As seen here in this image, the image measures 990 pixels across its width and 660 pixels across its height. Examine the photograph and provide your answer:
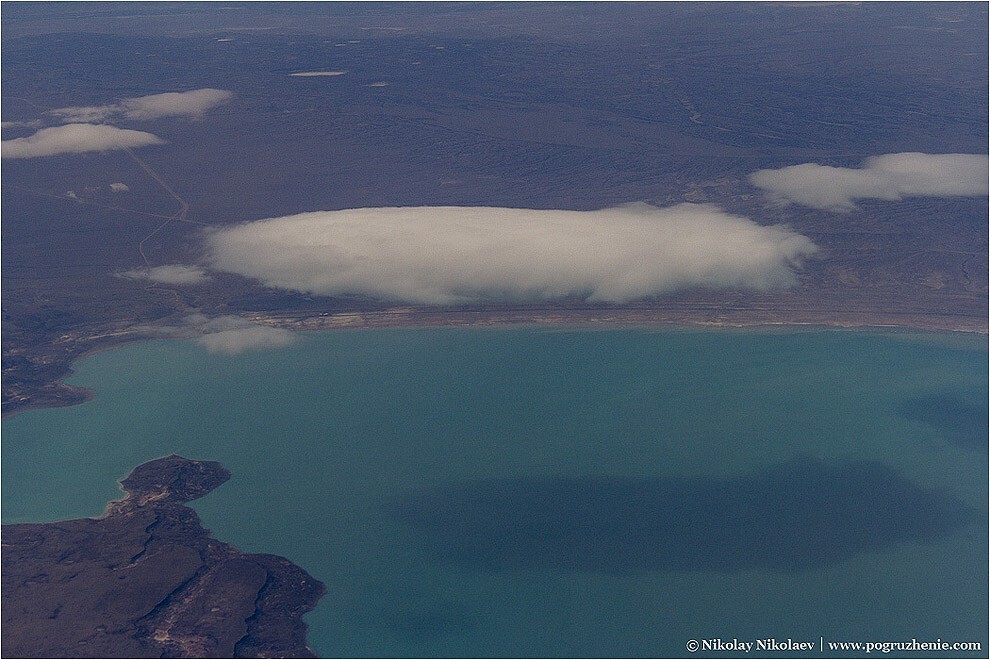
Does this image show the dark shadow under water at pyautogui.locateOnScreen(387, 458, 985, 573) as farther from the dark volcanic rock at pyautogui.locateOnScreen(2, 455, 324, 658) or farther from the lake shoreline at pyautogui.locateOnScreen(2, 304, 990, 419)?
the lake shoreline at pyautogui.locateOnScreen(2, 304, 990, 419)

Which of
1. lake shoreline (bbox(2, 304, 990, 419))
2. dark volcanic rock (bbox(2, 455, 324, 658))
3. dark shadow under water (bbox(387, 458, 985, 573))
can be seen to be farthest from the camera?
lake shoreline (bbox(2, 304, 990, 419))

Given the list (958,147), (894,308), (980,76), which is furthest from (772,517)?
(980,76)

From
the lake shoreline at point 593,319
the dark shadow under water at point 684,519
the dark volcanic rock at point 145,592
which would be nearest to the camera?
the dark volcanic rock at point 145,592

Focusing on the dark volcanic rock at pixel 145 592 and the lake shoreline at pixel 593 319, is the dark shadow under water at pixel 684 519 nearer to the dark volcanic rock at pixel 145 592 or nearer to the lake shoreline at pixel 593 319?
the dark volcanic rock at pixel 145 592

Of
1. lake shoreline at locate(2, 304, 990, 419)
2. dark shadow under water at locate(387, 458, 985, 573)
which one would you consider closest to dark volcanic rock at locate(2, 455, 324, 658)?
dark shadow under water at locate(387, 458, 985, 573)

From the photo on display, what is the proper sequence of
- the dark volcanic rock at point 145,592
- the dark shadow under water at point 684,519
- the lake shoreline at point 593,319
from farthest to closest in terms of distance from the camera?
the lake shoreline at point 593,319, the dark shadow under water at point 684,519, the dark volcanic rock at point 145,592

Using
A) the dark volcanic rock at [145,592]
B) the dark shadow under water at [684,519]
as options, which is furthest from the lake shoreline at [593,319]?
the dark volcanic rock at [145,592]

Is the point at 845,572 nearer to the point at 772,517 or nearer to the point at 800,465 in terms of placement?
the point at 772,517
